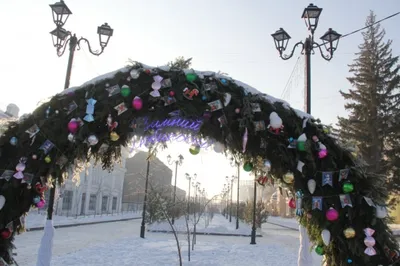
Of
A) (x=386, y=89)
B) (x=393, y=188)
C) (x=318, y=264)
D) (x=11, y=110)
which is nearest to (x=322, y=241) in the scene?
(x=318, y=264)

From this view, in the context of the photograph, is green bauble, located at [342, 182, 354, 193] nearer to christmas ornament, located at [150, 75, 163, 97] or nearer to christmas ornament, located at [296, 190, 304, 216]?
christmas ornament, located at [296, 190, 304, 216]

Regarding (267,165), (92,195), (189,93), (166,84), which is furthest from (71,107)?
(92,195)

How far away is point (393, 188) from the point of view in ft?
90.5

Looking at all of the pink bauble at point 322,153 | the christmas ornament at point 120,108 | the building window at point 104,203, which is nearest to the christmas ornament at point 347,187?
the pink bauble at point 322,153

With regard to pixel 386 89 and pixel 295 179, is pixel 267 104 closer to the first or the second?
pixel 295 179

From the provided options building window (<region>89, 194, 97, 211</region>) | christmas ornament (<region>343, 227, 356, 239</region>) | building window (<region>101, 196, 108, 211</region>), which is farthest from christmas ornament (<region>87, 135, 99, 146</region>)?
building window (<region>101, 196, 108, 211</region>)

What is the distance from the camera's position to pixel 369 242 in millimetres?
3939

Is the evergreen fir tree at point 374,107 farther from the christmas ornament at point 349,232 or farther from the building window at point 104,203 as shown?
the building window at point 104,203

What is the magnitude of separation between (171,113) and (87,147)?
Answer: 3.53 ft

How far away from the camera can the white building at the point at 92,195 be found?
40.1m

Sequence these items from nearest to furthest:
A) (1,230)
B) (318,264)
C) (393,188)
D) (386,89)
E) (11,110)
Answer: (1,230)
(318,264)
(393,188)
(386,89)
(11,110)

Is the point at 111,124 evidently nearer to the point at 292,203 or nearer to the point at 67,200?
the point at 292,203

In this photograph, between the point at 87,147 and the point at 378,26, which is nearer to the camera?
the point at 87,147

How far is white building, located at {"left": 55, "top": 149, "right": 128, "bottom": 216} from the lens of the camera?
4009 cm
